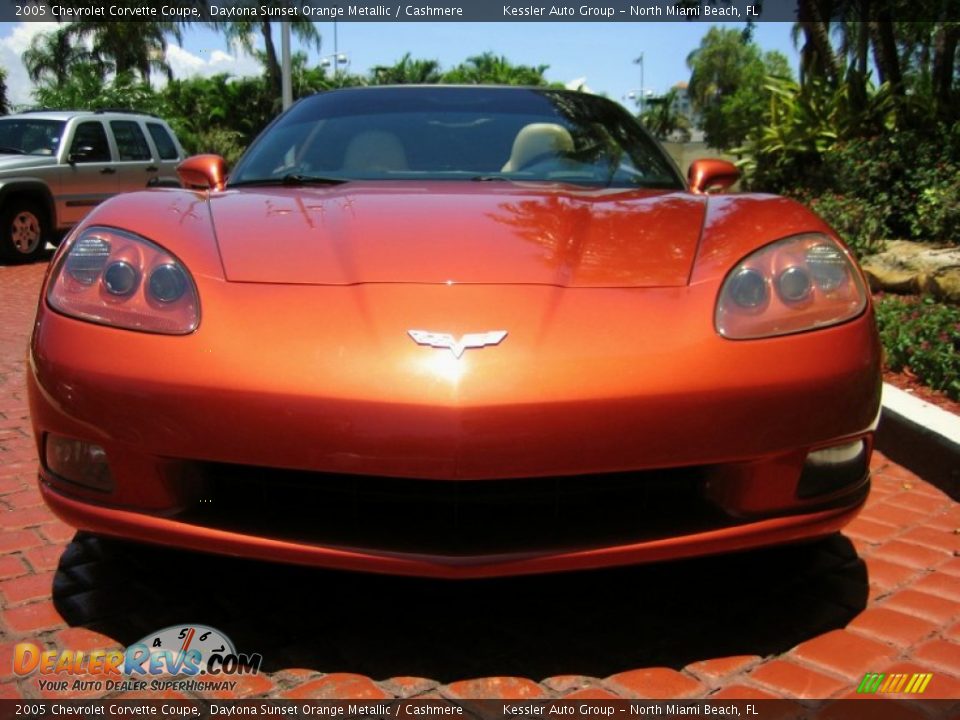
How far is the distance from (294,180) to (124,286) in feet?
3.13

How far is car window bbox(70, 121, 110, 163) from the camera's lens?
1128 centimetres

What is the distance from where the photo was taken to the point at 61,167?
10.9 metres

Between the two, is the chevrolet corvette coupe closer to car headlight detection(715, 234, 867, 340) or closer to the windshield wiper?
car headlight detection(715, 234, 867, 340)

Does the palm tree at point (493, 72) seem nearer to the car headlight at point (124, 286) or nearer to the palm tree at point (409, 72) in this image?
the palm tree at point (409, 72)

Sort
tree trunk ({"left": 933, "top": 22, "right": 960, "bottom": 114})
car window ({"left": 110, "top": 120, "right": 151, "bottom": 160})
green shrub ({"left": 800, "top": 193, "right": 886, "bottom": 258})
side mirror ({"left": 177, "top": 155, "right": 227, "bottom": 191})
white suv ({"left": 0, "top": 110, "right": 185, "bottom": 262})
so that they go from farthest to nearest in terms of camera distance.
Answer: car window ({"left": 110, "top": 120, "right": 151, "bottom": 160})
white suv ({"left": 0, "top": 110, "right": 185, "bottom": 262})
tree trunk ({"left": 933, "top": 22, "right": 960, "bottom": 114})
green shrub ({"left": 800, "top": 193, "right": 886, "bottom": 258})
side mirror ({"left": 177, "top": 155, "right": 227, "bottom": 191})

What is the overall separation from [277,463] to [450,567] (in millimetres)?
399

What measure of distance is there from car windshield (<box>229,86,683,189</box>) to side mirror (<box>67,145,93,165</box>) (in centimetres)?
870

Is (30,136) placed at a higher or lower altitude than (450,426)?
lower

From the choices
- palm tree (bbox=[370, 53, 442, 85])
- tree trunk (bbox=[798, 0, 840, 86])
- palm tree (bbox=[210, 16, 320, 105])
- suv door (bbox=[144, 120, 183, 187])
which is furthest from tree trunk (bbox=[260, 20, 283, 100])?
tree trunk (bbox=[798, 0, 840, 86])

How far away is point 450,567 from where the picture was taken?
1.83m

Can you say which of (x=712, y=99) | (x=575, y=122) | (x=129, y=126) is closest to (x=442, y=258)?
(x=575, y=122)

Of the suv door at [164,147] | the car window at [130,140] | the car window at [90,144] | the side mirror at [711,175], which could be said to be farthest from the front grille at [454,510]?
the suv door at [164,147]

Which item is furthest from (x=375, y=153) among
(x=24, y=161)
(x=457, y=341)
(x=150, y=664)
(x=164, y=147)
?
(x=164, y=147)

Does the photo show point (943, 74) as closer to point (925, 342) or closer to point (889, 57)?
point (889, 57)
